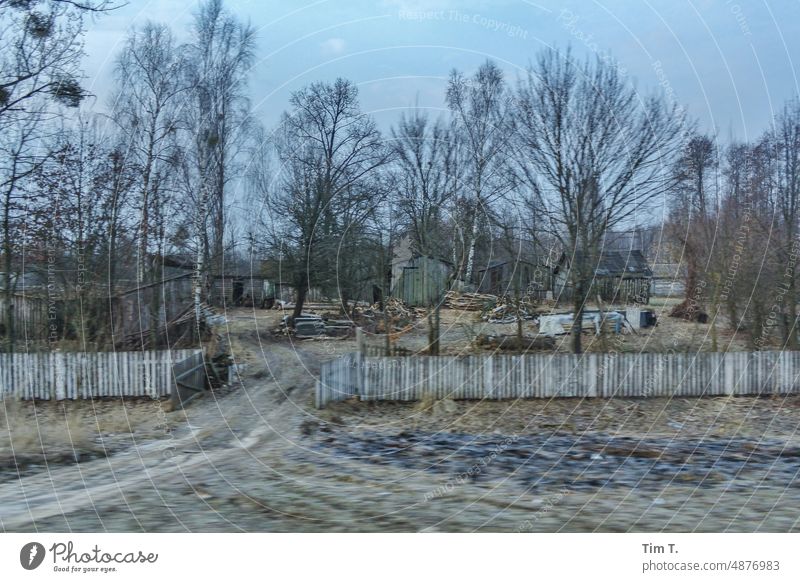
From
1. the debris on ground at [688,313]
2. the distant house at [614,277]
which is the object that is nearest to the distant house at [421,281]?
the distant house at [614,277]

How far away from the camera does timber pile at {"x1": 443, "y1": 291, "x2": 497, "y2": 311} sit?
520 cm

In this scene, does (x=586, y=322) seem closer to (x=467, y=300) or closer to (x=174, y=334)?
(x=467, y=300)

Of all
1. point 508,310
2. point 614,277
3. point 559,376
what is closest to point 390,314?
point 508,310

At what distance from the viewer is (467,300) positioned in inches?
209

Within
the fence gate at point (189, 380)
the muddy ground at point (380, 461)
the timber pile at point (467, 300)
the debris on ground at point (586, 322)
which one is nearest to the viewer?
the muddy ground at point (380, 461)

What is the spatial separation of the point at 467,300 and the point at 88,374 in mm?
3536

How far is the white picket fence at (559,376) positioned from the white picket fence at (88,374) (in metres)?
1.41

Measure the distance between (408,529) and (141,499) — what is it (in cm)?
168

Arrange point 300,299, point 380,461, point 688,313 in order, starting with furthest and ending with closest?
point 688,313
point 300,299
point 380,461

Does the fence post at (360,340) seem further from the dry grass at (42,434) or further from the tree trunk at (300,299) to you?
the dry grass at (42,434)

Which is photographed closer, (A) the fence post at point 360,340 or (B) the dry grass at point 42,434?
(B) the dry grass at point 42,434

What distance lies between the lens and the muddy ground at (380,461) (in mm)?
3312

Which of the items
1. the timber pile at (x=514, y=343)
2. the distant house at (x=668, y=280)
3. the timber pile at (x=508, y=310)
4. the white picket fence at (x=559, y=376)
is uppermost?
the distant house at (x=668, y=280)

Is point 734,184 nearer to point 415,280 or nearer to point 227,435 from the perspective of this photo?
point 415,280
